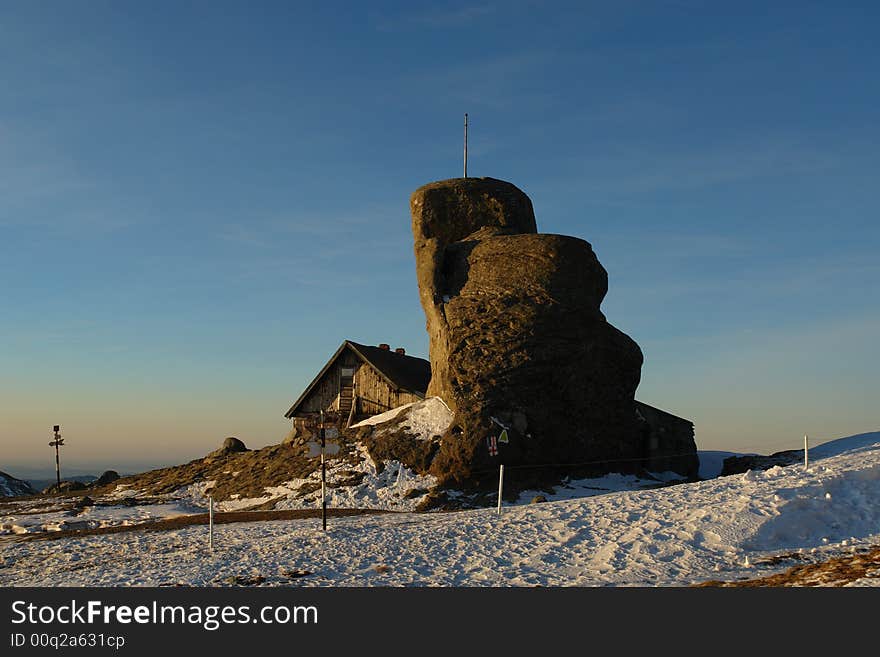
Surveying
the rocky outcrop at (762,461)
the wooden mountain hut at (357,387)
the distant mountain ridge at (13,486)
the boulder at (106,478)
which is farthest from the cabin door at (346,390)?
the distant mountain ridge at (13,486)

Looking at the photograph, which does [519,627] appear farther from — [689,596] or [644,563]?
[644,563]

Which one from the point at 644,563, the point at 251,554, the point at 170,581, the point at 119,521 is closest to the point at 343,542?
the point at 251,554

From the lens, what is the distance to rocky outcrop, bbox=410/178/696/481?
29.8 meters

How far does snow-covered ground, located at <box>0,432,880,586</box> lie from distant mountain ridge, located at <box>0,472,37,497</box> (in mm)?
31855

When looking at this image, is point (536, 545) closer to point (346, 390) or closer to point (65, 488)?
point (346, 390)

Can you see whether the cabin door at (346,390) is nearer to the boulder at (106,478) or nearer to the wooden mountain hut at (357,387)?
the wooden mountain hut at (357,387)

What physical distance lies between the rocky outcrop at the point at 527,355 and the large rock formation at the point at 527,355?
0.04m

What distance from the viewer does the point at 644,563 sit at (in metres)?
15.8

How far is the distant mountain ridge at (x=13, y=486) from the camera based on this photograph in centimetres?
4940

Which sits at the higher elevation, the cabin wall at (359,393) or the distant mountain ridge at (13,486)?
the cabin wall at (359,393)

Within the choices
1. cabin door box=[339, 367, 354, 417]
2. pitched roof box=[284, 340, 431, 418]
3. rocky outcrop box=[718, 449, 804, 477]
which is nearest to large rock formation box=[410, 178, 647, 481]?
rocky outcrop box=[718, 449, 804, 477]

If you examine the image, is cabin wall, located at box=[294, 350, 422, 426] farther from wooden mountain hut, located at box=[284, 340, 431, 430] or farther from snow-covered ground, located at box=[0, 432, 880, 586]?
snow-covered ground, located at box=[0, 432, 880, 586]

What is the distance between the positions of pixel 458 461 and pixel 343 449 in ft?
21.0

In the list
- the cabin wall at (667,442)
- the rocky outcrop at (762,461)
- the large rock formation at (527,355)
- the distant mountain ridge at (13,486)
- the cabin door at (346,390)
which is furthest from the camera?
the distant mountain ridge at (13,486)
